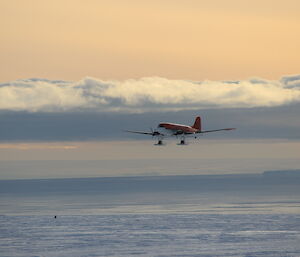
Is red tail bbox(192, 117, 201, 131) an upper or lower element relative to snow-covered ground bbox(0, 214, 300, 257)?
upper

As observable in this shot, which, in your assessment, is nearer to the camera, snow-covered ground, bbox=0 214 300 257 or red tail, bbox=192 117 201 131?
snow-covered ground, bbox=0 214 300 257

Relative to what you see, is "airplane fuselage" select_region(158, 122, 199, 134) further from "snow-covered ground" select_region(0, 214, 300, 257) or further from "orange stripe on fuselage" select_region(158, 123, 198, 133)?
"snow-covered ground" select_region(0, 214, 300, 257)

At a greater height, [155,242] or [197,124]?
[197,124]

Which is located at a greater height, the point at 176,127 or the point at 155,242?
the point at 176,127

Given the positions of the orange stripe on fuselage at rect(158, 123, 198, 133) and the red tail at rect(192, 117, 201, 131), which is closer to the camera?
the orange stripe on fuselage at rect(158, 123, 198, 133)

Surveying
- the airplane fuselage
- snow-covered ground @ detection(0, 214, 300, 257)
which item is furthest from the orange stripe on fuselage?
snow-covered ground @ detection(0, 214, 300, 257)

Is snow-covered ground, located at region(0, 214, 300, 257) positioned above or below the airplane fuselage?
below

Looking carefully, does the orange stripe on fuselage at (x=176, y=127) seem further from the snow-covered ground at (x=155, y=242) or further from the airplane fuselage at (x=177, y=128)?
the snow-covered ground at (x=155, y=242)

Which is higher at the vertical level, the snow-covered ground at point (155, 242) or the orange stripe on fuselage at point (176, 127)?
the orange stripe on fuselage at point (176, 127)

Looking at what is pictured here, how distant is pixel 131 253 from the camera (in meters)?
156

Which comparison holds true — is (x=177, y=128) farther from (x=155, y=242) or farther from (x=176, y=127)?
(x=155, y=242)

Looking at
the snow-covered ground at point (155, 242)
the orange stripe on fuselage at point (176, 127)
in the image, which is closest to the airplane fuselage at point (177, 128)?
the orange stripe on fuselage at point (176, 127)

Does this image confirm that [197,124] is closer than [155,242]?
No

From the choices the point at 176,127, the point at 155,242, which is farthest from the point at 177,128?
the point at 155,242
